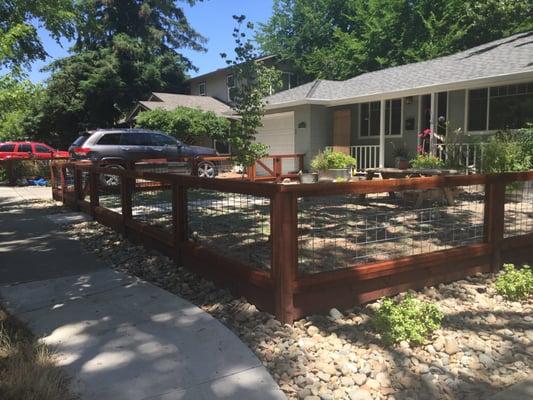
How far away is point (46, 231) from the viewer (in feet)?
26.6

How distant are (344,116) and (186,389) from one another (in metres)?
14.3

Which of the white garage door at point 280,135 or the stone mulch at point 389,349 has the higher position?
the white garage door at point 280,135

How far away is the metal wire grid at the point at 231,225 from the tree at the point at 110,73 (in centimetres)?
2696

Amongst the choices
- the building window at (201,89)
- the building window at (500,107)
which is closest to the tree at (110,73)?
the building window at (201,89)

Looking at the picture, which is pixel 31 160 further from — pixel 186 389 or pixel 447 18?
pixel 447 18

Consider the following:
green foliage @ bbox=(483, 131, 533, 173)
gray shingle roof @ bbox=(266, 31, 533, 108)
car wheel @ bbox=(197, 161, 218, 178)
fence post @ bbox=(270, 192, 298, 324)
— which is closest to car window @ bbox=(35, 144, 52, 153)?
car wheel @ bbox=(197, 161, 218, 178)

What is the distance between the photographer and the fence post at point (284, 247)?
3.83 metres

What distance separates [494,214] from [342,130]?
11602mm

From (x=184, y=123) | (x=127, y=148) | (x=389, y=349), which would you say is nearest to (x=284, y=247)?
(x=389, y=349)

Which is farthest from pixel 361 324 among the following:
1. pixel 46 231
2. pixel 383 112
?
pixel 383 112

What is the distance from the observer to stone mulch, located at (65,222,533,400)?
3.20 m

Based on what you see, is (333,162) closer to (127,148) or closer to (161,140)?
(161,140)

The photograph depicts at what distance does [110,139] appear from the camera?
14.6 metres

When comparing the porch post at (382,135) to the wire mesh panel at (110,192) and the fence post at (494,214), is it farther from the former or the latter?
the fence post at (494,214)
